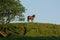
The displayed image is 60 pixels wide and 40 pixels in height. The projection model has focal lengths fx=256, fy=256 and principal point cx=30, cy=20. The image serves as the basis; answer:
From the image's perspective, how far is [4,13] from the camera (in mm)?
38438

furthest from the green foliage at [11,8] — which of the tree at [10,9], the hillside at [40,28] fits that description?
the hillside at [40,28]

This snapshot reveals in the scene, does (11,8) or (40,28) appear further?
(40,28)

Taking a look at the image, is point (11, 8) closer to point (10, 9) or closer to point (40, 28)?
point (10, 9)

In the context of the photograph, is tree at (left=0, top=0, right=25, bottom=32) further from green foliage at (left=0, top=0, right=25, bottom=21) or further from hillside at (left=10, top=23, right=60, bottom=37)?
hillside at (left=10, top=23, right=60, bottom=37)

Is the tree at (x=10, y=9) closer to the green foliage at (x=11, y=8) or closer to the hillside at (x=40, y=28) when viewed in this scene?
the green foliage at (x=11, y=8)

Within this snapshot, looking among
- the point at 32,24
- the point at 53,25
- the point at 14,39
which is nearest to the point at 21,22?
the point at 32,24

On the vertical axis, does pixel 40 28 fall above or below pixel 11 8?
below

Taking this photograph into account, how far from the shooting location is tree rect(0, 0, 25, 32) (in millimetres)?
37594

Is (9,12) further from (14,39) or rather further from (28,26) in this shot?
(14,39)

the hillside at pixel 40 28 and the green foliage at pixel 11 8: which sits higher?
the green foliage at pixel 11 8

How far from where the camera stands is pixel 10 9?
37.6 metres

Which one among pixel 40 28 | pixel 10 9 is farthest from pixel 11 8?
pixel 40 28

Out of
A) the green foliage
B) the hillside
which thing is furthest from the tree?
the hillside

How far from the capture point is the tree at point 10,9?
123 ft
